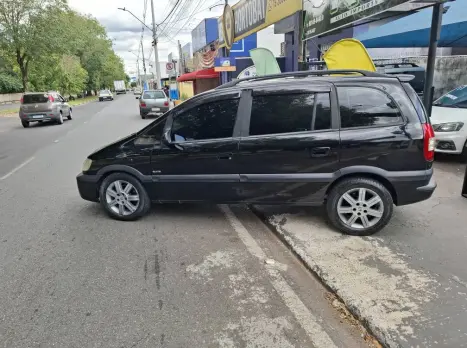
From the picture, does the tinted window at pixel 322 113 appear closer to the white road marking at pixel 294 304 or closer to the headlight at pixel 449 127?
the white road marking at pixel 294 304

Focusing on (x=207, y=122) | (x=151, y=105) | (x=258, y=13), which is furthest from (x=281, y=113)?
(x=151, y=105)

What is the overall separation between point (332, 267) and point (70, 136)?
12802 mm

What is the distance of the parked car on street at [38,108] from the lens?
17.5m

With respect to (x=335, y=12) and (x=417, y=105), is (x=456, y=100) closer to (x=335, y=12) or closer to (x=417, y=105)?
(x=335, y=12)

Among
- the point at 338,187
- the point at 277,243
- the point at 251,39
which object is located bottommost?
the point at 277,243

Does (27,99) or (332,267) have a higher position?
(27,99)

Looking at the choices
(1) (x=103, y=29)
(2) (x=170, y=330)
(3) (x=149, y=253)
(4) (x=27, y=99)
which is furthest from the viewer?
(1) (x=103, y=29)

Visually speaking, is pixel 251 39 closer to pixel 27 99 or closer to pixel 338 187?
pixel 27 99

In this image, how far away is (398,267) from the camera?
3.53 m

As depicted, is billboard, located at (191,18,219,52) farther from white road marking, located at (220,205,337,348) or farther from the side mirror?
white road marking, located at (220,205,337,348)

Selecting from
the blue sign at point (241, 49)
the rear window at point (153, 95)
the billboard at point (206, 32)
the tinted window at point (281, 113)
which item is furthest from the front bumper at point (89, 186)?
the billboard at point (206, 32)

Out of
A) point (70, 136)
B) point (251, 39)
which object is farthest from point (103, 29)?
point (70, 136)

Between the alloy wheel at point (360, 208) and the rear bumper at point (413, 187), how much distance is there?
0.78 feet

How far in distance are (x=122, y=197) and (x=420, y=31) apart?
1085 centimetres
